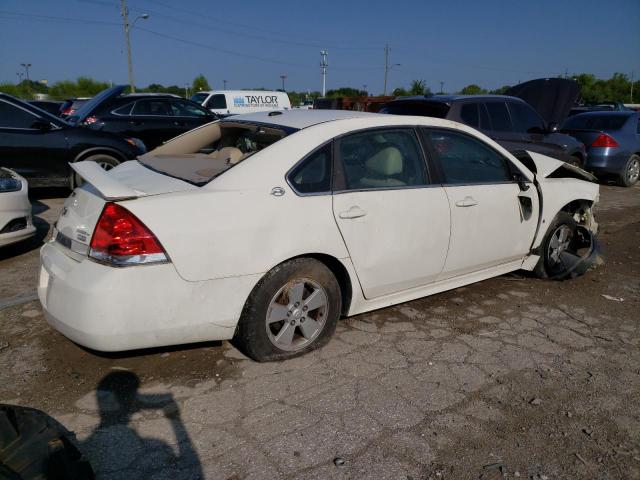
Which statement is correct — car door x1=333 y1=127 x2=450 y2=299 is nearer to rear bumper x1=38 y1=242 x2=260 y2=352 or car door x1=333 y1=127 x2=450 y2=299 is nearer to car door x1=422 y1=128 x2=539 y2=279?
car door x1=422 y1=128 x2=539 y2=279

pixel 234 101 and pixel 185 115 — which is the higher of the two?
pixel 234 101

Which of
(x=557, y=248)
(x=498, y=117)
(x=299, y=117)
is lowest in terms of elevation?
(x=557, y=248)

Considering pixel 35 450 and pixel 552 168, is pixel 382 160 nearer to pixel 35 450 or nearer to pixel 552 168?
pixel 552 168

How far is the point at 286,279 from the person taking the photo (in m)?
3.01

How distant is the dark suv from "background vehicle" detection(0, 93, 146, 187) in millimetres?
4129

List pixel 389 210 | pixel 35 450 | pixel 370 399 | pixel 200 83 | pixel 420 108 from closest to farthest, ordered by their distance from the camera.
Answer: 1. pixel 35 450
2. pixel 370 399
3. pixel 389 210
4. pixel 420 108
5. pixel 200 83

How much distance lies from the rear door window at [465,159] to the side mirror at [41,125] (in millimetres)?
5785

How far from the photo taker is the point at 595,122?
35.8ft

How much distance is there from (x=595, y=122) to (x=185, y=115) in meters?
8.57

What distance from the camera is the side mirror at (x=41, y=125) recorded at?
7156 mm

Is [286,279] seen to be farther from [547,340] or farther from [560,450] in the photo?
[547,340]

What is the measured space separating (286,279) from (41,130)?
19.0ft

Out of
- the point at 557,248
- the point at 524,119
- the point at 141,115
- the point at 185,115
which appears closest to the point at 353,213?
the point at 557,248

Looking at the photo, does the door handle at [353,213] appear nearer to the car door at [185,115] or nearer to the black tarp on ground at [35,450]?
the black tarp on ground at [35,450]
